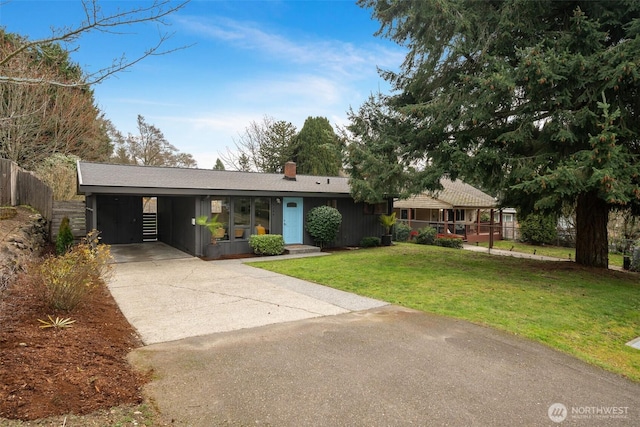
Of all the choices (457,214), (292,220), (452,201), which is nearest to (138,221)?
(292,220)

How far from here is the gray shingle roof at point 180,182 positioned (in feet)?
33.9

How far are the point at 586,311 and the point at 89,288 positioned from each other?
26.6 ft

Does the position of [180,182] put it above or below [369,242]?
above

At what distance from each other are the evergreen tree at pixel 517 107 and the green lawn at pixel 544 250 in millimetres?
6824

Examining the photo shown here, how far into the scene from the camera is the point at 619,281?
354 inches

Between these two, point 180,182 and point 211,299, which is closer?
point 211,299

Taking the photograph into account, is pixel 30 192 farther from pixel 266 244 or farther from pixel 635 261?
pixel 635 261

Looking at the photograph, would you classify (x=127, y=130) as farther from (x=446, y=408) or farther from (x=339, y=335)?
(x=446, y=408)

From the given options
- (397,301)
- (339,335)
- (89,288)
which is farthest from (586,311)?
(89,288)

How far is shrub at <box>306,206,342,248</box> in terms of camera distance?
13.9 metres

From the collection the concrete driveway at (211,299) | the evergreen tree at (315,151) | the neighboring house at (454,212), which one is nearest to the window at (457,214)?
the neighboring house at (454,212)

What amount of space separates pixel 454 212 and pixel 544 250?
20.1 feet

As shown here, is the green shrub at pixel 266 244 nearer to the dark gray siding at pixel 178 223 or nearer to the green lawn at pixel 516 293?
the green lawn at pixel 516 293

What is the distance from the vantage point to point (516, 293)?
7.34 m
